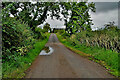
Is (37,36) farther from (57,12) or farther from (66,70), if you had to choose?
(66,70)

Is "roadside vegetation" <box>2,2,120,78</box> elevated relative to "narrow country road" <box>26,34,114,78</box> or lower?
elevated

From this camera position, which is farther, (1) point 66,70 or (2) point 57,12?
(2) point 57,12

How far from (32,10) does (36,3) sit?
1656mm

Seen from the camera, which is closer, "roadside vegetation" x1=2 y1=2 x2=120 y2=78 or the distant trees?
"roadside vegetation" x1=2 y1=2 x2=120 y2=78

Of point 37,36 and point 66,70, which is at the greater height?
point 37,36

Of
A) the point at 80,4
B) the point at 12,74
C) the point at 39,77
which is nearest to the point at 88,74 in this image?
the point at 39,77

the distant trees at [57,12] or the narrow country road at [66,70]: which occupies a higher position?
the distant trees at [57,12]

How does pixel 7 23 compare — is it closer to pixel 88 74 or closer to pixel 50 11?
pixel 88 74

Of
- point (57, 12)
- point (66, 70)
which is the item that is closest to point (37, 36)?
point (57, 12)

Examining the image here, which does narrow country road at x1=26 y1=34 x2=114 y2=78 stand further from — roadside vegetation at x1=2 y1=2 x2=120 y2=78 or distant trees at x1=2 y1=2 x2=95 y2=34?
distant trees at x1=2 y1=2 x2=95 y2=34

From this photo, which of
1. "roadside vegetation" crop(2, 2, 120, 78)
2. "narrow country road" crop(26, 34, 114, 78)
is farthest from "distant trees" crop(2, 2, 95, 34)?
"narrow country road" crop(26, 34, 114, 78)

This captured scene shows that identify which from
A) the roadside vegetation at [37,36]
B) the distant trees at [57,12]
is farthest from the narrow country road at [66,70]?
the distant trees at [57,12]

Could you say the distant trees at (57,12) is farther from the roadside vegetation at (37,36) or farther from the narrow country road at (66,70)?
the narrow country road at (66,70)

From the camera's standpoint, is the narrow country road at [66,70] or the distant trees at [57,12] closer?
the narrow country road at [66,70]
